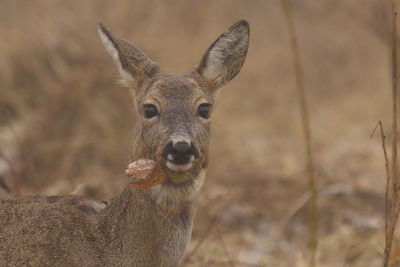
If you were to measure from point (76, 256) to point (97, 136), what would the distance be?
540 cm

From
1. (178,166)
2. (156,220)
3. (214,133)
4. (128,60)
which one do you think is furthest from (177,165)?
(214,133)

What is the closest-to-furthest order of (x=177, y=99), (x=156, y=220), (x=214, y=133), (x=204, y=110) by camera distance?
1. (x=156, y=220)
2. (x=177, y=99)
3. (x=204, y=110)
4. (x=214, y=133)

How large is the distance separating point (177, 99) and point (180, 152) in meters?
0.54

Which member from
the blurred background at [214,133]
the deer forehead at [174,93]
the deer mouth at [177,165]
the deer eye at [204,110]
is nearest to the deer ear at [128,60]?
the deer forehead at [174,93]

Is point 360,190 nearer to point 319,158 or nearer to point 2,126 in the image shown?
point 319,158

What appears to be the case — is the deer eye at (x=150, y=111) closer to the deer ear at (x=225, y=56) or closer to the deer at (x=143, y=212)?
the deer at (x=143, y=212)

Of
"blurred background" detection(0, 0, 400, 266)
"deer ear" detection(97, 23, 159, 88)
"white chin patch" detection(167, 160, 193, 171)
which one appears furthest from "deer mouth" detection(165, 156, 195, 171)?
"blurred background" detection(0, 0, 400, 266)

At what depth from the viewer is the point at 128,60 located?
4.64 metres

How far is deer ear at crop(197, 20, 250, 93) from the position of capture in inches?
183

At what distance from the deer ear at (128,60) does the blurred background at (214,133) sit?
1.30m

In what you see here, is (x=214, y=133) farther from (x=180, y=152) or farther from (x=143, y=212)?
(x=180, y=152)

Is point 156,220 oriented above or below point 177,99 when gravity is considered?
below

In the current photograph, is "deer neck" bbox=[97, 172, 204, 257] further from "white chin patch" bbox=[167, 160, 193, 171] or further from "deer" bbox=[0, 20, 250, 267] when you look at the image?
"white chin patch" bbox=[167, 160, 193, 171]

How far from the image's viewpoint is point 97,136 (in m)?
9.39
